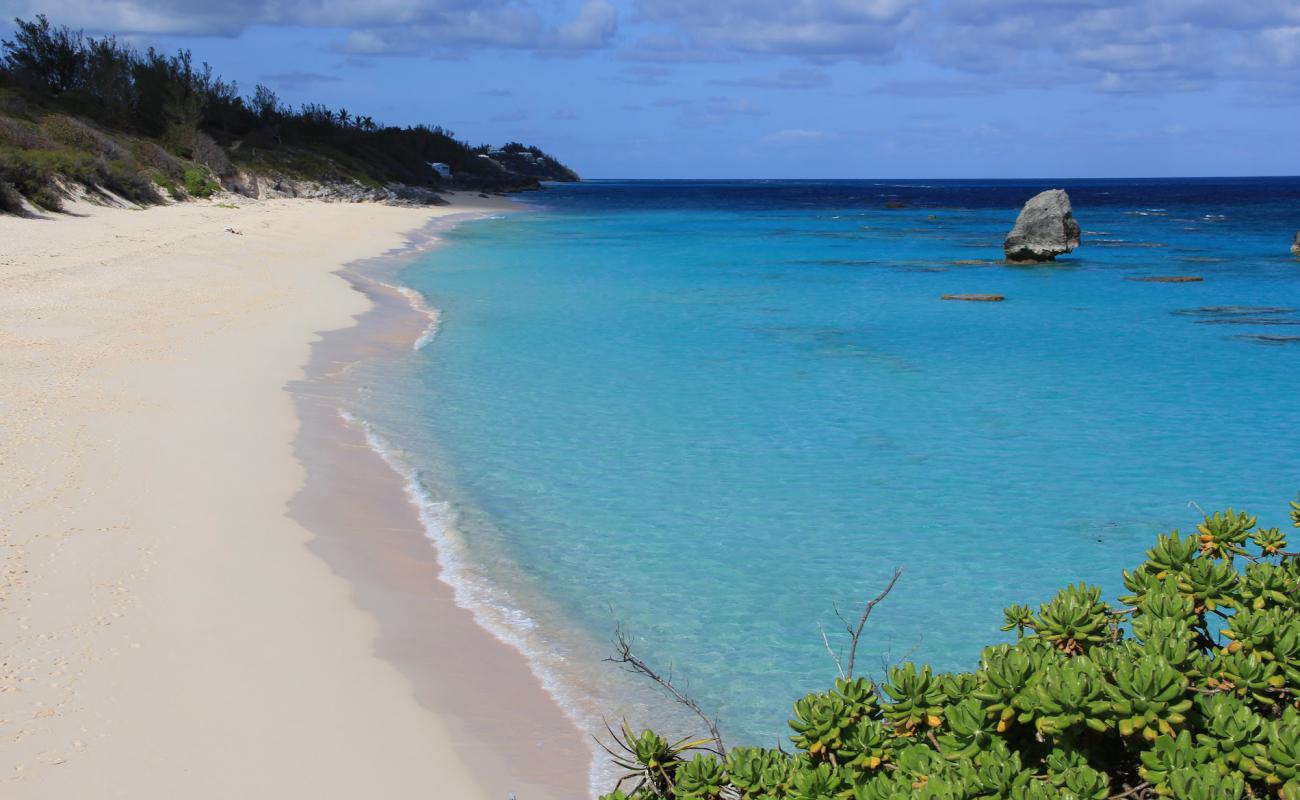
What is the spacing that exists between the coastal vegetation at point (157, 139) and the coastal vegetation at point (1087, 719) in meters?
30.5

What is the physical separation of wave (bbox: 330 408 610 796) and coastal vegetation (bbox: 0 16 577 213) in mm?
23989

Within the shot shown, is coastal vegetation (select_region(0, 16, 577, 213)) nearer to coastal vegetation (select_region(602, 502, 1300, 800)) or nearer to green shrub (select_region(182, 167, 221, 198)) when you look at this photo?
green shrub (select_region(182, 167, 221, 198))

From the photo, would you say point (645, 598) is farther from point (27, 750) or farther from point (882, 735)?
point (882, 735)

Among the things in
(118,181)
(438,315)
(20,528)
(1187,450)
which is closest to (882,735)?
(20,528)

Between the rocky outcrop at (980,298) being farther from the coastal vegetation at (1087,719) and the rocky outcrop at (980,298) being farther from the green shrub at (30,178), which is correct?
the green shrub at (30,178)

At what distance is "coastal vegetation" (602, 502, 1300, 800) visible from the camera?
2588 millimetres

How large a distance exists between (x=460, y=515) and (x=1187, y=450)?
843 centimetres

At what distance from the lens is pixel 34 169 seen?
2980cm

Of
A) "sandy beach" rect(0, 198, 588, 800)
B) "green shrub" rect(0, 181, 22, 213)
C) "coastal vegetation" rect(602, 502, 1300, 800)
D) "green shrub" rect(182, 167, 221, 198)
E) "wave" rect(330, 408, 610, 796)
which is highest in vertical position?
"green shrub" rect(182, 167, 221, 198)

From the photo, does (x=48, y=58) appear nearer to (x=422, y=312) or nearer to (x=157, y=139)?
(x=157, y=139)

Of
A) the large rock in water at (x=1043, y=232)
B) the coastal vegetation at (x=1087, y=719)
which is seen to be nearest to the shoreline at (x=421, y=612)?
the coastal vegetation at (x=1087, y=719)

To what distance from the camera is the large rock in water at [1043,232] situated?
34.7m

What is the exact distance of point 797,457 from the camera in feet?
37.8

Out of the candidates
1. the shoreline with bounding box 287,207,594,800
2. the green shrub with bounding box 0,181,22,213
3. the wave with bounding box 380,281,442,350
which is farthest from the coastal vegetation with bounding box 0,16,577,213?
the shoreline with bounding box 287,207,594,800
